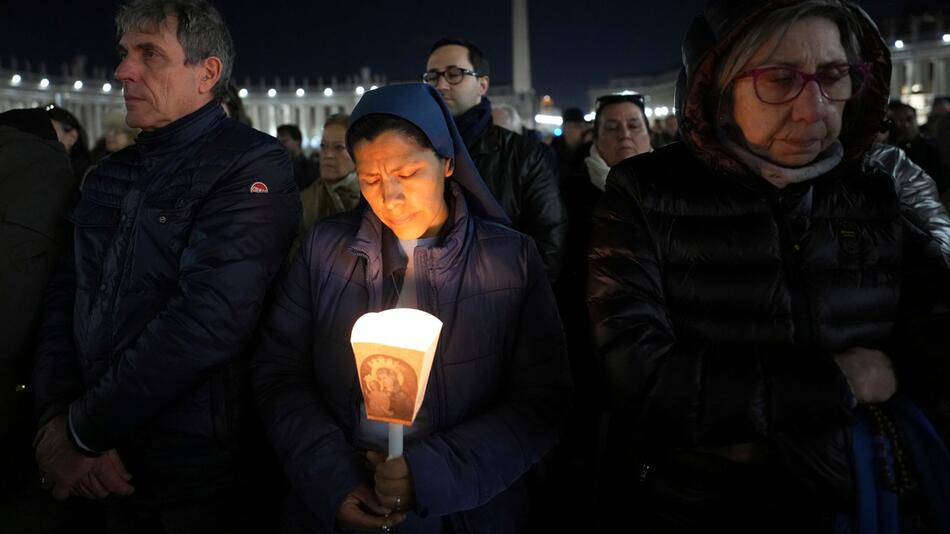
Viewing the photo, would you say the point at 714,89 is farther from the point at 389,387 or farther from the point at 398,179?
the point at 389,387

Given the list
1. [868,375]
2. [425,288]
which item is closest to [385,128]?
[425,288]

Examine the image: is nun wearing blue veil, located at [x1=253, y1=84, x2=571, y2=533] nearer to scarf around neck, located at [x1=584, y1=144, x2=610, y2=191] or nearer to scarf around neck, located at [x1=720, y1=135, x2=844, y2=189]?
scarf around neck, located at [x1=720, y1=135, x2=844, y2=189]

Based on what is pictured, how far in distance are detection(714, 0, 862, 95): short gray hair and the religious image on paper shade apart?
1.33 meters

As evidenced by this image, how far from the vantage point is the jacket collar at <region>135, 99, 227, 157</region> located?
2.69 m

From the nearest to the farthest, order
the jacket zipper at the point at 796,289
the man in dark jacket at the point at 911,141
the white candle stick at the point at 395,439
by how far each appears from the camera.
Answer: the white candle stick at the point at 395,439, the jacket zipper at the point at 796,289, the man in dark jacket at the point at 911,141

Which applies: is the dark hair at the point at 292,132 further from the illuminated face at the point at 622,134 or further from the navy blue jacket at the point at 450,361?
the navy blue jacket at the point at 450,361

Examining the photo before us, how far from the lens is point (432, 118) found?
94.2 inches

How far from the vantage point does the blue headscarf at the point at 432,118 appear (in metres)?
2.35

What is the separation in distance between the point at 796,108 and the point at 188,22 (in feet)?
7.60

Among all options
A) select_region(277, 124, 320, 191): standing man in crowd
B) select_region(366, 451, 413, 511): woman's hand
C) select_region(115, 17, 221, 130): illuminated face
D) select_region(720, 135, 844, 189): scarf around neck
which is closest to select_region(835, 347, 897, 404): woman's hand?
select_region(720, 135, 844, 189): scarf around neck

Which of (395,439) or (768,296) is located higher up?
(768,296)

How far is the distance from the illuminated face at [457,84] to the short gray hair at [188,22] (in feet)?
6.79

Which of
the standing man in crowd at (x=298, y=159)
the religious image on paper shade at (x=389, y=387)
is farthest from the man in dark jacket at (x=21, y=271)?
the standing man in crowd at (x=298, y=159)

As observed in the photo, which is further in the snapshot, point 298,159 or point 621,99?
point 298,159
